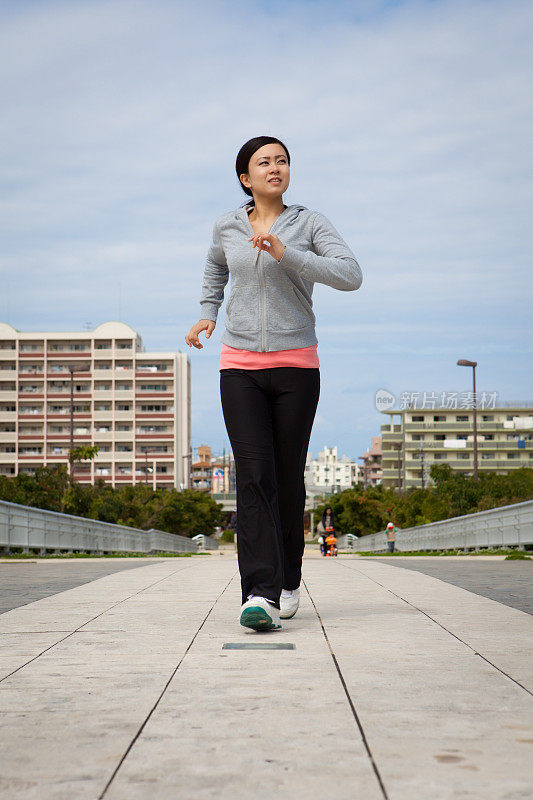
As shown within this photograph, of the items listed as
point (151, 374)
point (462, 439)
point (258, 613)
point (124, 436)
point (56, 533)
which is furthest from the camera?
point (462, 439)

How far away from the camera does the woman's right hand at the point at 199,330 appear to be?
4.73m

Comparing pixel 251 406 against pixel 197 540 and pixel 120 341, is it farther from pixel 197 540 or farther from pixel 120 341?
pixel 120 341

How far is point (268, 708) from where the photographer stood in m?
2.47

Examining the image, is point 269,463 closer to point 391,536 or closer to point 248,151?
point 248,151

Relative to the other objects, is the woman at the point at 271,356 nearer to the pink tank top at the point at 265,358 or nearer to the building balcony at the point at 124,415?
the pink tank top at the point at 265,358

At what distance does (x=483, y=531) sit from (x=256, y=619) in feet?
51.4

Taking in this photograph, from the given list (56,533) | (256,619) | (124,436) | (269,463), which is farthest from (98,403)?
(256,619)

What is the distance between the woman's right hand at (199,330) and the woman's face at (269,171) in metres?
0.70

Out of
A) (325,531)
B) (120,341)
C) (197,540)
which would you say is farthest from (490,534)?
(120,341)

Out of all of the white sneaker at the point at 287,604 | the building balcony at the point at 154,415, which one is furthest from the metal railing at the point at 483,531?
the building balcony at the point at 154,415

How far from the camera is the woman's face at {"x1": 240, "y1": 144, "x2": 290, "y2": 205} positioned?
4.46 metres

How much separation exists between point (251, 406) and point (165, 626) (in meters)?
1.09

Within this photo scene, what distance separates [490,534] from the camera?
1802cm

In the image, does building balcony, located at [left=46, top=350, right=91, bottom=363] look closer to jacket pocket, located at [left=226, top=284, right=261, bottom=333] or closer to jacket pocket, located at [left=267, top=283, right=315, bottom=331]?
jacket pocket, located at [left=226, top=284, right=261, bottom=333]
